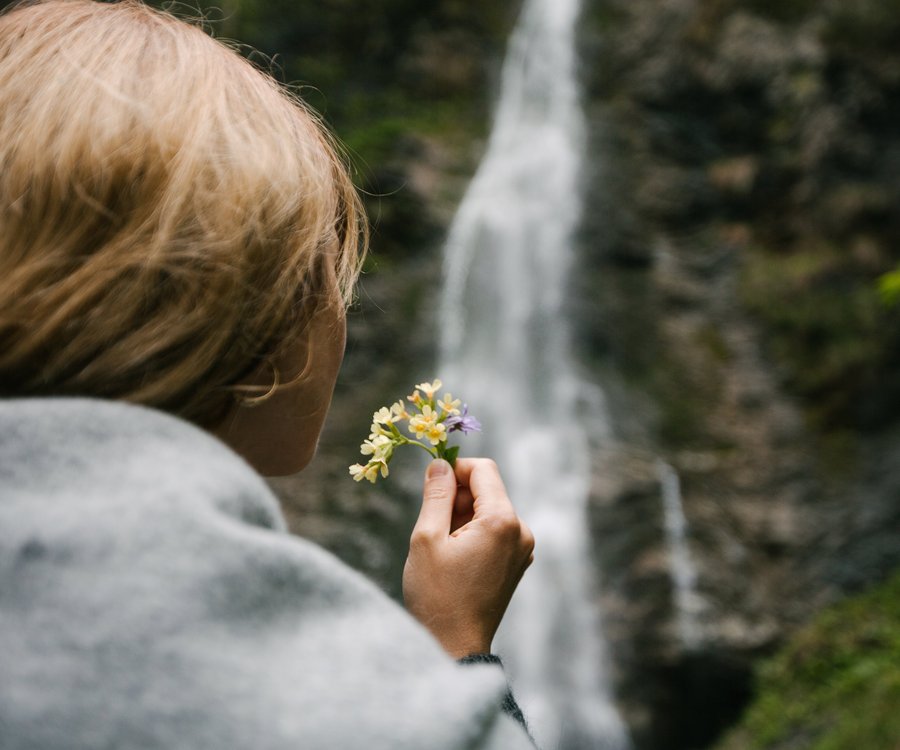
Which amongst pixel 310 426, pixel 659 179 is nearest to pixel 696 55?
pixel 659 179

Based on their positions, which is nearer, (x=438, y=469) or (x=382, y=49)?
(x=438, y=469)

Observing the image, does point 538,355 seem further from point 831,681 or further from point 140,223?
point 140,223

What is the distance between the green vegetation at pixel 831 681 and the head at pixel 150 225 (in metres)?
6.01

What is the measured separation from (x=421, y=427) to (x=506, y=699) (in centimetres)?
42

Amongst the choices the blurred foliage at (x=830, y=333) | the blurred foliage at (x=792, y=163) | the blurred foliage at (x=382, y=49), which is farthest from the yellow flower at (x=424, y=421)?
the blurred foliage at (x=382, y=49)

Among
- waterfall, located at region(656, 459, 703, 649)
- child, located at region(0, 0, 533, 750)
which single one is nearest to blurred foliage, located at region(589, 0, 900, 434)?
waterfall, located at region(656, 459, 703, 649)

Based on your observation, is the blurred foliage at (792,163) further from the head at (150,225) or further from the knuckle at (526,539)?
the head at (150,225)

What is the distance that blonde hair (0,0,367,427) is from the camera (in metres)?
0.80

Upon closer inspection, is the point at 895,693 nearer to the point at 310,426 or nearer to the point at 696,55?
the point at 310,426

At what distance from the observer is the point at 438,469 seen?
47.8 inches

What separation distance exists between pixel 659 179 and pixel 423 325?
3.53 meters

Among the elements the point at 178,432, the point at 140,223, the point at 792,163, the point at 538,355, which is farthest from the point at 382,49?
the point at 178,432

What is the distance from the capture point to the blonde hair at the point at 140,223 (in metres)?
0.80

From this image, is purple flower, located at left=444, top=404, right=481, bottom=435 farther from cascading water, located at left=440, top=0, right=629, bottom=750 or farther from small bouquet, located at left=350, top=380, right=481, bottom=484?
cascading water, located at left=440, top=0, right=629, bottom=750
